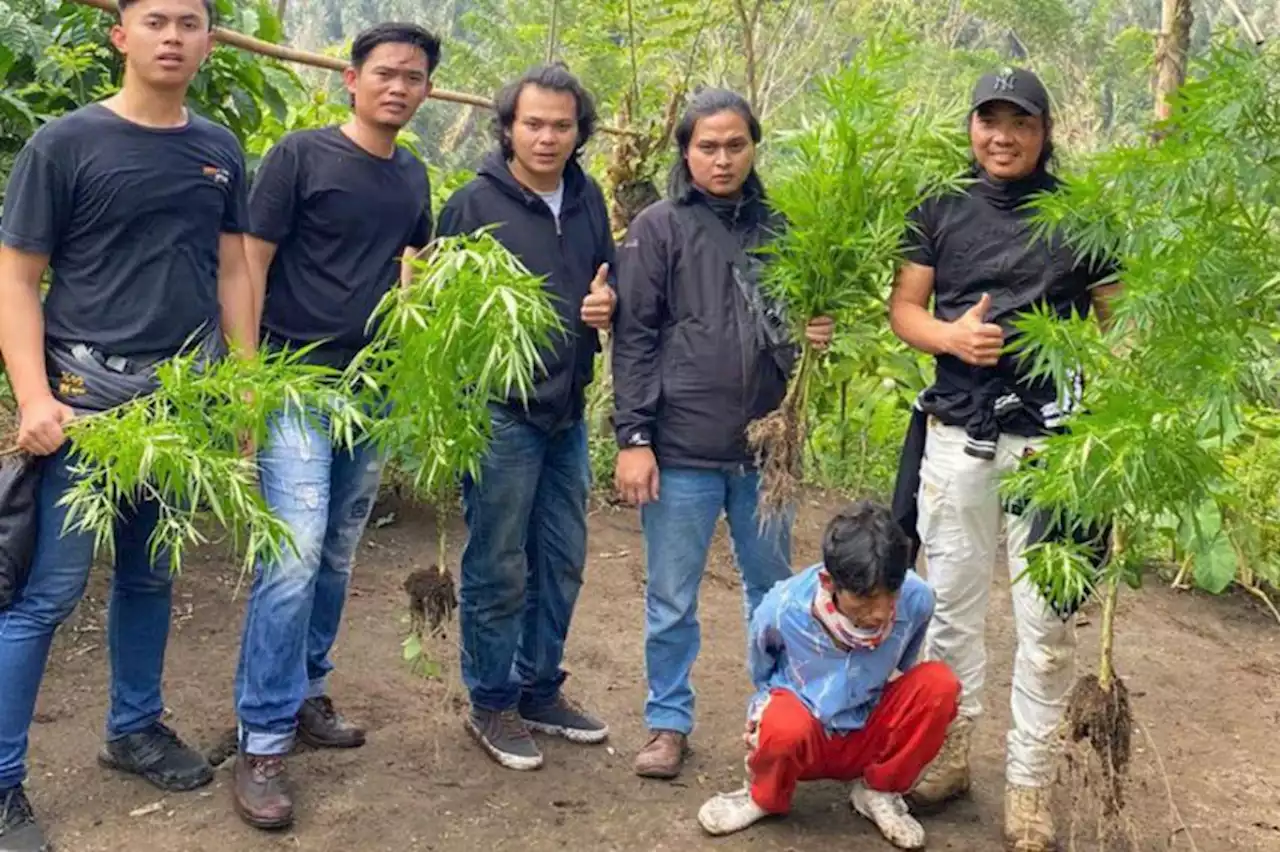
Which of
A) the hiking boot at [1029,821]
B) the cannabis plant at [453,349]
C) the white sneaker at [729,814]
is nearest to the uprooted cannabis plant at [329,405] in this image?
the cannabis plant at [453,349]

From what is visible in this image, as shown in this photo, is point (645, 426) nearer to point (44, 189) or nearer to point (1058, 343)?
point (1058, 343)

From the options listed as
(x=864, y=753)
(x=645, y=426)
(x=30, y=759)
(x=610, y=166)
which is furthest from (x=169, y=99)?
(x=610, y=166)

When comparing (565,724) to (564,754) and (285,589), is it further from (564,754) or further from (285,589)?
(285,589)

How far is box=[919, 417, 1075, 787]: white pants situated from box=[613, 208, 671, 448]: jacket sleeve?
789 millimetres

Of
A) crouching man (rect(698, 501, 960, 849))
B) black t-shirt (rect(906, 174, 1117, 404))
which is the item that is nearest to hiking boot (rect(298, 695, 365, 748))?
crouching man (rect(698, 501, 960, 849))

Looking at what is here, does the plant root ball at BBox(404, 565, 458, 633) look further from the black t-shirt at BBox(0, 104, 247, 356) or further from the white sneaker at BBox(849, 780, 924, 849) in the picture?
the white sneaker at BBox(849, 780, 924, 849)

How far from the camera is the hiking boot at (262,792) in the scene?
128 inches

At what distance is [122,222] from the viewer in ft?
9.78

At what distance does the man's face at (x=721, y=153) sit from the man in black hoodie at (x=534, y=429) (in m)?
0.33

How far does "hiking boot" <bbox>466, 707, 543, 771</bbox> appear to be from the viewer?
3727 millimetres

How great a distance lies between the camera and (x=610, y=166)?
616cm

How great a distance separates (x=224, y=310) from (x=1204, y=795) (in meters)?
3.30

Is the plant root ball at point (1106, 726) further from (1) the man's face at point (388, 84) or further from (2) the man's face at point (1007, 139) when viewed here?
(1) the man's face at point (388, 84)

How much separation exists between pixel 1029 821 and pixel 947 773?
30cm
